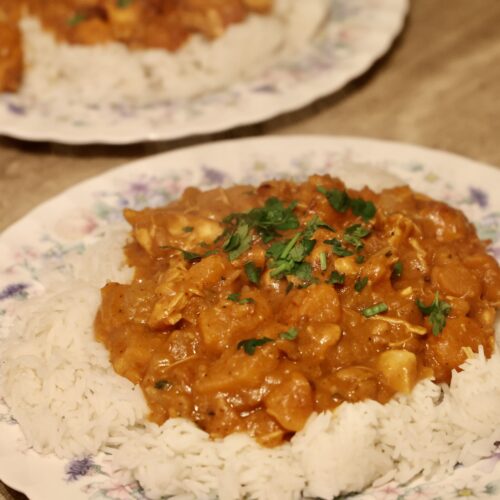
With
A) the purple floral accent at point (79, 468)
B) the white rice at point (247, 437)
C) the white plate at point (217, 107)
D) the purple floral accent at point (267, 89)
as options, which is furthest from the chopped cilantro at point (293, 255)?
the purple floral accent at point (267, 89)

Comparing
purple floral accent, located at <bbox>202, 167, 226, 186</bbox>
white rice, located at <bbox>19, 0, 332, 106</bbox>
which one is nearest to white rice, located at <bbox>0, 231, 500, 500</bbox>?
purple floral accent, located at <bbox>202, 167, 226, 186</bbox>

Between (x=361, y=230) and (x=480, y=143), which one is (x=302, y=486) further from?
(x=480, y=143)

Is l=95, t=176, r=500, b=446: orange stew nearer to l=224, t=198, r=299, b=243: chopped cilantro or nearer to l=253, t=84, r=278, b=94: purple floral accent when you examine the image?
l=224, t=198, r=299, b=243: chopped cilantro

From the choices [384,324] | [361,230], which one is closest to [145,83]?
[361,230]

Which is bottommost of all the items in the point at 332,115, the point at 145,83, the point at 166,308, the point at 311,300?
the point at 145,83

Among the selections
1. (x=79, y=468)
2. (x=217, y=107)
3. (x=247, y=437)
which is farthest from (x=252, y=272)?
(x=217, y=107)

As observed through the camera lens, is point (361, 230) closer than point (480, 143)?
Yes
